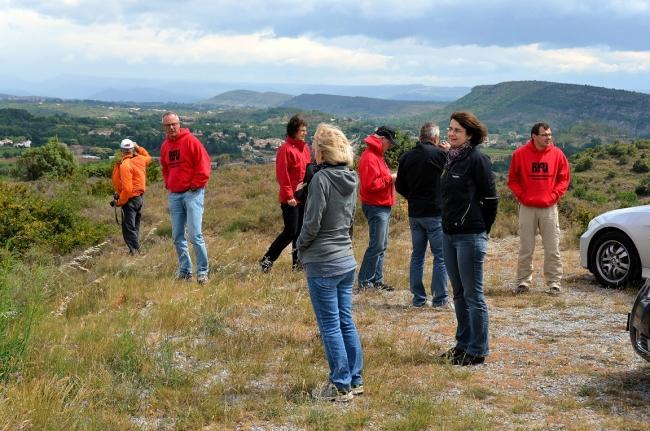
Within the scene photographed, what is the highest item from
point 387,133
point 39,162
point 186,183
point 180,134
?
point 387,133

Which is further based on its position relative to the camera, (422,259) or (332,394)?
(422,259)

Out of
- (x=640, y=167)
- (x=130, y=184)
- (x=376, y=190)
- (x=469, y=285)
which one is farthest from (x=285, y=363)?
(x=640, y=167)

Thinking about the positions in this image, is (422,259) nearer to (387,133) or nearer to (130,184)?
(387,133)

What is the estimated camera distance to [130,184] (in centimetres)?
959

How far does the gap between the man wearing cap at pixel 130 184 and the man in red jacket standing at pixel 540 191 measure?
219 inches

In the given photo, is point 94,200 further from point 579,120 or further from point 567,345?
point 579,120

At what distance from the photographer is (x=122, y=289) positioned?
6961 millimetres

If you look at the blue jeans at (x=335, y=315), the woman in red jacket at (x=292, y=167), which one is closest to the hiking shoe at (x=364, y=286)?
the woman in red jacket at (x=292, y=167)

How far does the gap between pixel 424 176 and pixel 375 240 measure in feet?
3.46

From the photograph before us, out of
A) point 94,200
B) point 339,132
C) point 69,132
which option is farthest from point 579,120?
point 339,132

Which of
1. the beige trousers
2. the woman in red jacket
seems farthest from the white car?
the woman in red jacket

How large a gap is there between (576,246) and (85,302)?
8.20 metres

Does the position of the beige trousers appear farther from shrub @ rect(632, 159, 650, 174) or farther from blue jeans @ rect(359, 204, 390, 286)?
shrub @ rect(632, 159, 650, 174)

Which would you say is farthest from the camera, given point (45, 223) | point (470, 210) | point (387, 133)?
point (45, 223)
